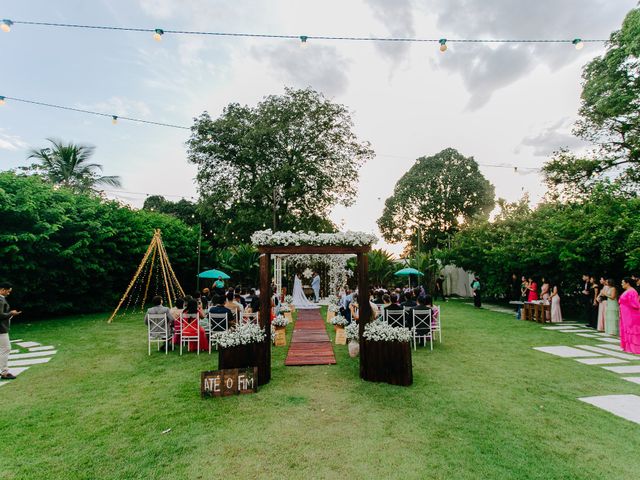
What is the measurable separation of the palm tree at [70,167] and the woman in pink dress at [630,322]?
22769 mm

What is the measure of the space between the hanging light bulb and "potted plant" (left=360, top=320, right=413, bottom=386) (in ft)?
28.0

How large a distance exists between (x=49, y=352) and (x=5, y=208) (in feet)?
17.8

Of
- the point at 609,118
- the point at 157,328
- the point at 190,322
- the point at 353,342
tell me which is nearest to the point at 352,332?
the point at 353,342

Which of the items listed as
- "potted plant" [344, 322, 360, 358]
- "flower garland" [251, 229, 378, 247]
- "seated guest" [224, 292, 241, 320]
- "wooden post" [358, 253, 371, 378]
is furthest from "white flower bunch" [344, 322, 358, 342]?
"seated guest" [224, 292, 241, 320]

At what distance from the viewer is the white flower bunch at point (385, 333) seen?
5859 millimetres

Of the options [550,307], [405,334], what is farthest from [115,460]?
[550,307]

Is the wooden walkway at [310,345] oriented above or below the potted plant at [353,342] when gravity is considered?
below

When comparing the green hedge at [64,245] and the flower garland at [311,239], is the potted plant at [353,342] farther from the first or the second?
the green hedge at [64,245]

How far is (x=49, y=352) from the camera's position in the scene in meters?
8.09

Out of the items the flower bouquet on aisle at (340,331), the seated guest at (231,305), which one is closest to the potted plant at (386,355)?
the flower bouquet on aisle at (340,331)

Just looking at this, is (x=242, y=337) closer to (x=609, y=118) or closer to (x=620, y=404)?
(x=620, y=404)

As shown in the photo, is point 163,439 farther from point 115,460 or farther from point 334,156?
point 334,156

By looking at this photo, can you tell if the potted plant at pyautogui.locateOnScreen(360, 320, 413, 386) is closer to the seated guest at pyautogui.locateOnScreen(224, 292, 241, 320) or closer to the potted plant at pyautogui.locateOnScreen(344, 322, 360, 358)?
the potted plant at pyautogui.locateOnScreen(344, 322, 360, 358)

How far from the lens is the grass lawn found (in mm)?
3295
